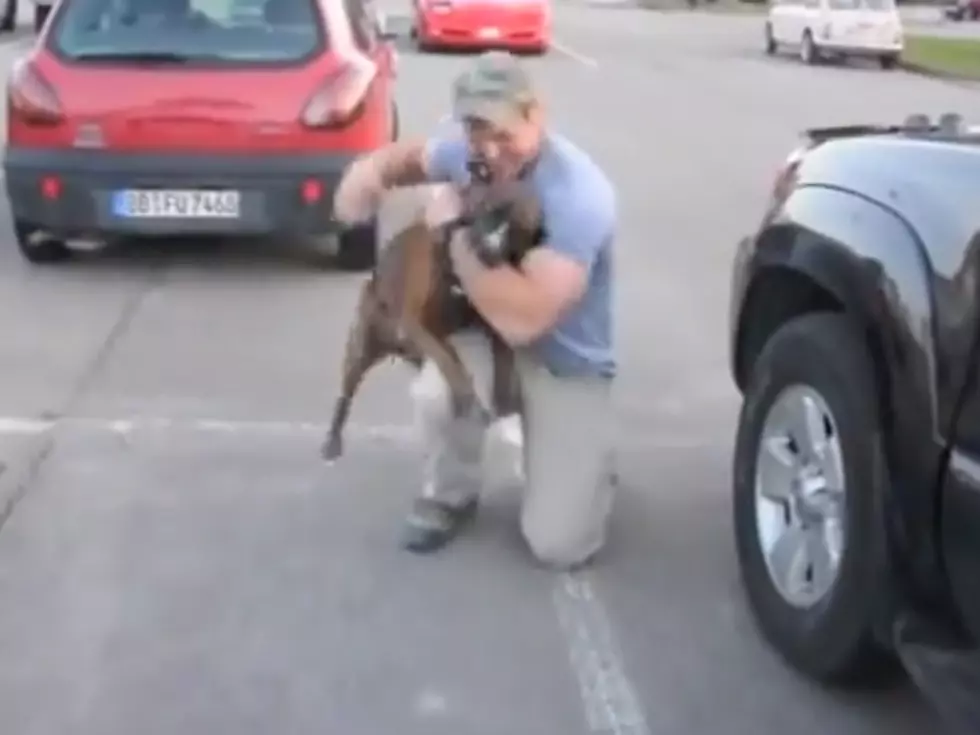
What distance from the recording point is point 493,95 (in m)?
4.93

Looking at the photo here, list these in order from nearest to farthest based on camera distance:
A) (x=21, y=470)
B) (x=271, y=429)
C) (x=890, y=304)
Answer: (x=890, y=304) < (x=21, y=470) < (x=271, y=429)

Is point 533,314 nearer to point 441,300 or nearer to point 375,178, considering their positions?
point 441,300

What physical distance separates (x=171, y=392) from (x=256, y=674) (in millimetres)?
2706

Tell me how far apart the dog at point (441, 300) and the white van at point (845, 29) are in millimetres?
23987

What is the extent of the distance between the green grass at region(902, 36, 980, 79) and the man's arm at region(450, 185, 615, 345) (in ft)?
70.4

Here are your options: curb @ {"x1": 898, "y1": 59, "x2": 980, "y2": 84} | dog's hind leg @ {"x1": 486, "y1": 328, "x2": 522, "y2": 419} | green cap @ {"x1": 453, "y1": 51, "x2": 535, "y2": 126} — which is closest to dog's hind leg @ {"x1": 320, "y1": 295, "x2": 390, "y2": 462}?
dog's hind leg @ {"x1": 486, "y1": 328, "x2": 522, "y2": 419}

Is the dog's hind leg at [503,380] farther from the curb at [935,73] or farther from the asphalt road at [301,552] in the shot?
the curb at [935,73]

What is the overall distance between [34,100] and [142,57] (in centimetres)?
54

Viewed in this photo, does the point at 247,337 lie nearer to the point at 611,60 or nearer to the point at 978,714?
the point at 978,714

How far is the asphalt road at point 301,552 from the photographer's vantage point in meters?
4.48

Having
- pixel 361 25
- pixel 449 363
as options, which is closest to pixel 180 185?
pixel 361 25

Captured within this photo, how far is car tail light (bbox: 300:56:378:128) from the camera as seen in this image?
29.4ft

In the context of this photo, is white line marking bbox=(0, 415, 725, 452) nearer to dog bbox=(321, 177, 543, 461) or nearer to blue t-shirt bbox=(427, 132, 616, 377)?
dog bbox=(321, 177, 543, 461)

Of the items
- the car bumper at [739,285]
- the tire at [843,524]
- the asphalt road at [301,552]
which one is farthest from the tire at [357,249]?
the tire at [843,524]
